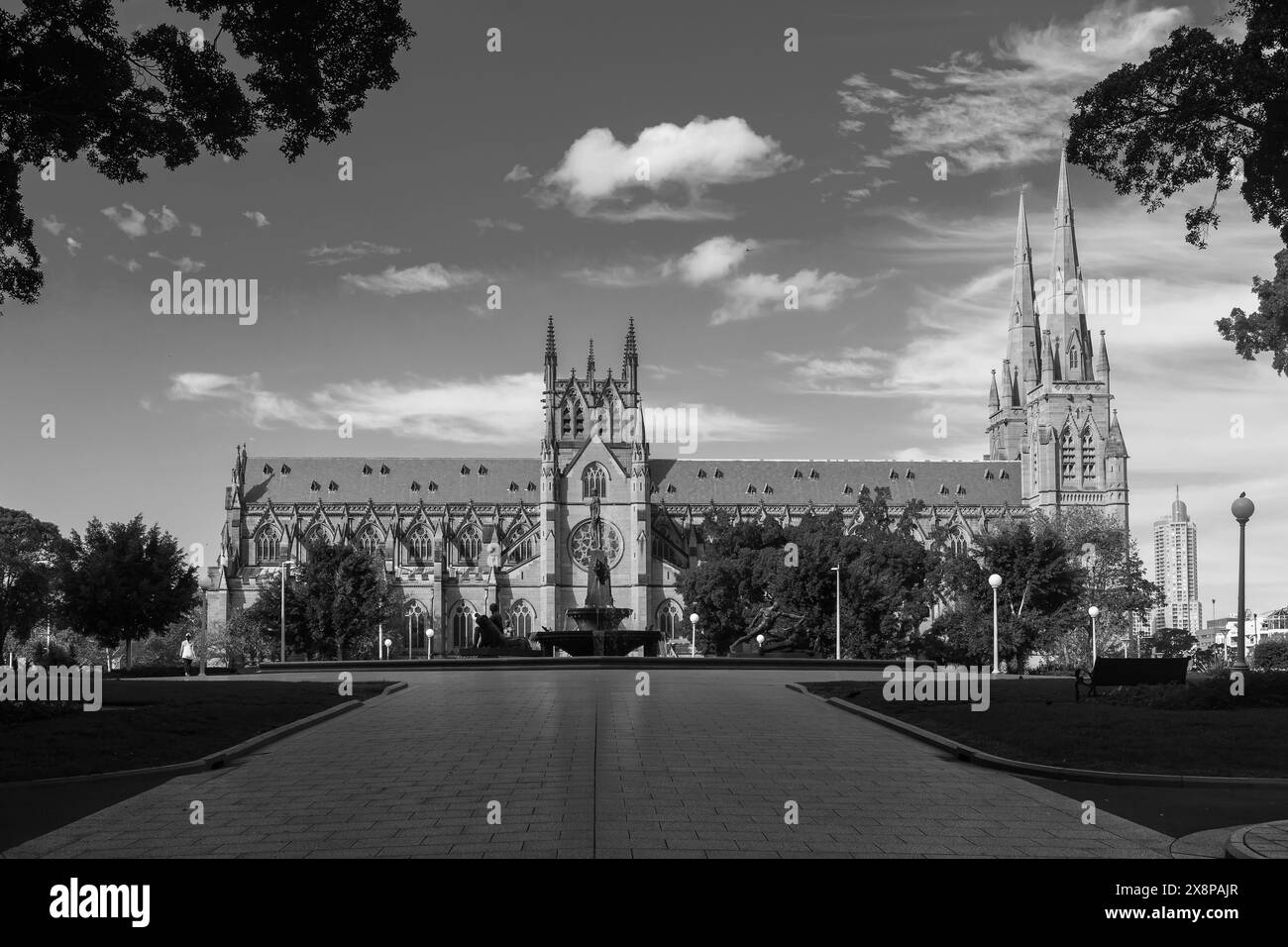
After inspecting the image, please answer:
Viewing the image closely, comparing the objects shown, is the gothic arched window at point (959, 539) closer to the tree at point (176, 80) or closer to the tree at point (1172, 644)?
the tree at point (1172, 644)

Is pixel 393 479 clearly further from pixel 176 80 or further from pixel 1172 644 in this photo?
pixel 176 80

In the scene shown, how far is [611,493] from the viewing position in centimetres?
12312

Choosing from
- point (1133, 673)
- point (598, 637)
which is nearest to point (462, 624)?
point (598, 637)

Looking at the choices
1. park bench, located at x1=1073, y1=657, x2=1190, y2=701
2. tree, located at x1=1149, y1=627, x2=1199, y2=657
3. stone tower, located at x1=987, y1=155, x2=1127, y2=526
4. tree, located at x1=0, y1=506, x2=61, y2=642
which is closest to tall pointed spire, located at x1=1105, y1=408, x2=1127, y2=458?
stone tower, located at x1=987, y1=155, x2=1127, y2=526

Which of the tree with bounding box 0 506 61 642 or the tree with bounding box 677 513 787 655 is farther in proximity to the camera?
the tree with bounding box 677 513 787 655

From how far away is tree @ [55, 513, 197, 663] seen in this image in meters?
56.5

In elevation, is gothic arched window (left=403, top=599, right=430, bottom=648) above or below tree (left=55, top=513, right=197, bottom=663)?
below

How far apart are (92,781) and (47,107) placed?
1025cm

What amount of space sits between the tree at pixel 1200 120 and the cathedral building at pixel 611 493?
94194mm

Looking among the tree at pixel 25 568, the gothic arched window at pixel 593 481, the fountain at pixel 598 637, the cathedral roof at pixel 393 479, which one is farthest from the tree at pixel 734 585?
the cathedral roof at pixel 393 479

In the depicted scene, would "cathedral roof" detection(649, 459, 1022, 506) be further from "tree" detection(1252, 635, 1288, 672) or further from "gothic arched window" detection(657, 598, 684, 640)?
"tree" detection(1252, 635, 1288, 672)

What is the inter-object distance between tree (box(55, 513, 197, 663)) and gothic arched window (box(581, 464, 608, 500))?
64.6 metres

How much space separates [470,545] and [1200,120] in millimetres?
117142
